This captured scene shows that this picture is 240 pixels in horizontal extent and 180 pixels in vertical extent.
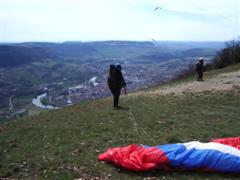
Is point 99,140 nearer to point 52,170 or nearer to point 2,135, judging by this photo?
point 52,170

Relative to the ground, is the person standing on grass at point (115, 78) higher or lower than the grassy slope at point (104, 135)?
higher

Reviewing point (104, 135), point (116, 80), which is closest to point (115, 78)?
point (116, 80)

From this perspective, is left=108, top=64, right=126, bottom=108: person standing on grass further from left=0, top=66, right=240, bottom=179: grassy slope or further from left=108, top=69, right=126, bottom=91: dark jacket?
left=0, top=66, right=240, bottom=179: grassy slope

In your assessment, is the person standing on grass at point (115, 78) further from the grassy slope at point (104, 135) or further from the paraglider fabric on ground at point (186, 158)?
the paraglider fabric on ground at point (186, 158)

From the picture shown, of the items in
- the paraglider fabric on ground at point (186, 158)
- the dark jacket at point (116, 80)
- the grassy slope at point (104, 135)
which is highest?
the dark jacket at point (116, 80)

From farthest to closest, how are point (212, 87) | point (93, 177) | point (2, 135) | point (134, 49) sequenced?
point (134, 49) → point (212, 87) → point (2, 135) → point (93, 177)

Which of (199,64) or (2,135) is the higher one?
(199,64)

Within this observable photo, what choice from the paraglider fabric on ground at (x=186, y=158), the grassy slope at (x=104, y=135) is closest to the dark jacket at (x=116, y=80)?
the grassy slope at (x=104, y=135)

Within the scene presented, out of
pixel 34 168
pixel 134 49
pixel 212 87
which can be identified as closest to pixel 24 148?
pixel 34 168
